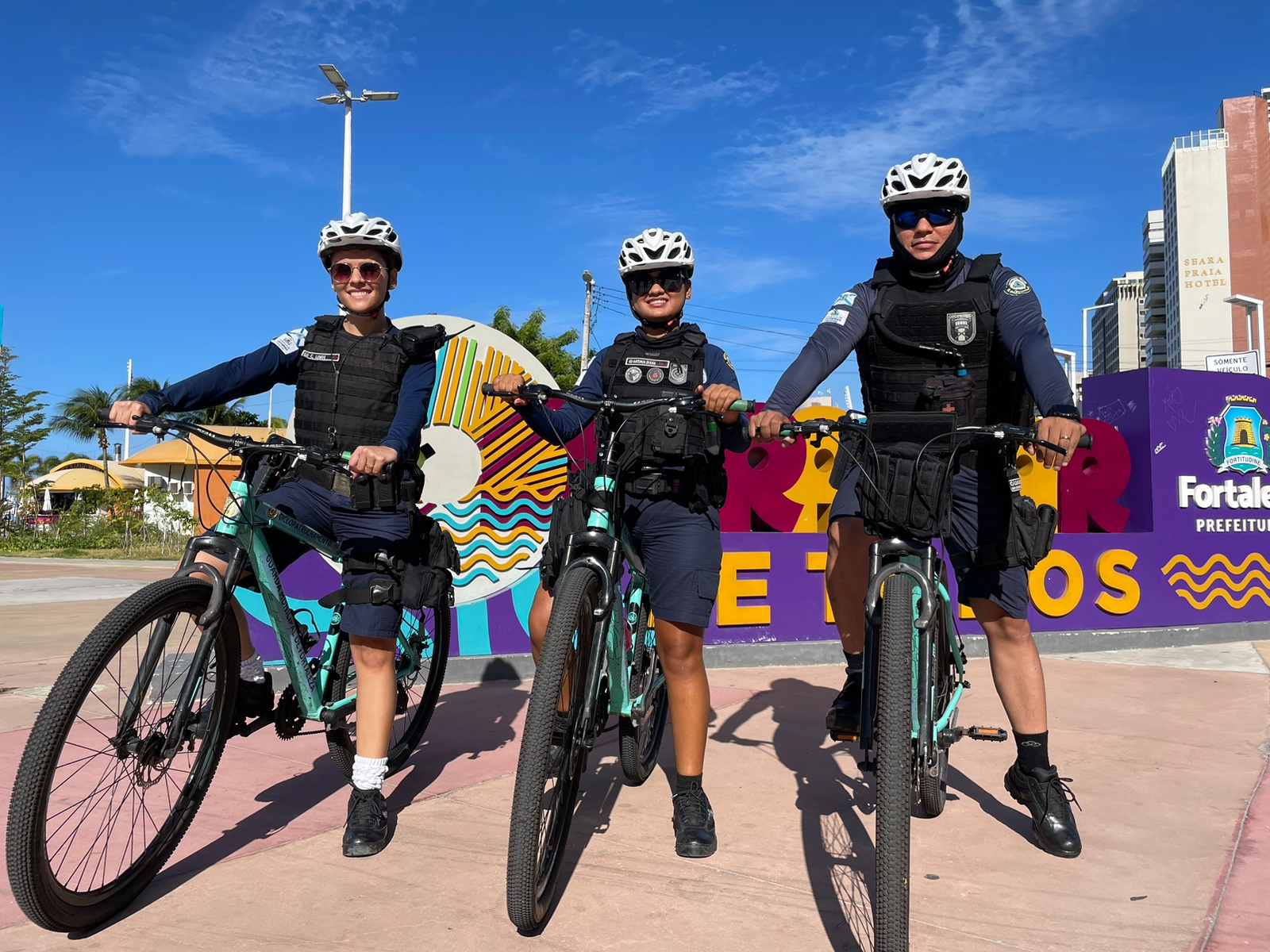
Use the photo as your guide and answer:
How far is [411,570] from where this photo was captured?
11.4 ft

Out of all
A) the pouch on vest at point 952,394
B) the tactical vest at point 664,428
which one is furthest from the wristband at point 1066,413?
the tactical vest at point 664,428

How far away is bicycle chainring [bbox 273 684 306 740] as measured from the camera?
331 cm

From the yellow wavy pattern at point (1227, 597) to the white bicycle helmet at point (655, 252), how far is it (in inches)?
238

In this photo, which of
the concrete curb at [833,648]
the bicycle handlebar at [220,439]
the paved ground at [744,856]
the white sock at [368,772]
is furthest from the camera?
the concrete curb at [833,648]

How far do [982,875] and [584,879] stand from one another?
1.23 m

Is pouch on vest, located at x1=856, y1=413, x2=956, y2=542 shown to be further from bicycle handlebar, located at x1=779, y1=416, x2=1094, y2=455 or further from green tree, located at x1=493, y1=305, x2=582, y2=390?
green tree, located at x1=493, y1=305, x2=582, y2=390

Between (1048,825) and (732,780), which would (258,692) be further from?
(1048,825)

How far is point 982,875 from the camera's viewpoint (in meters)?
3.00

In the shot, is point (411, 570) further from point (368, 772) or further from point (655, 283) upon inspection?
point (655, 283)

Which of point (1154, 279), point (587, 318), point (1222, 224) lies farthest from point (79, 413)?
point (1154, 279)

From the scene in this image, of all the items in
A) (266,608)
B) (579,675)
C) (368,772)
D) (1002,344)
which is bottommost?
(368,772)

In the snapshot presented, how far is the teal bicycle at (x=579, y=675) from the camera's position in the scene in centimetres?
247

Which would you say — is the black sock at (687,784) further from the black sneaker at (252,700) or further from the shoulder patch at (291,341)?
the shoulder patch at (291,341)

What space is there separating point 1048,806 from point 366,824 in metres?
2.29
